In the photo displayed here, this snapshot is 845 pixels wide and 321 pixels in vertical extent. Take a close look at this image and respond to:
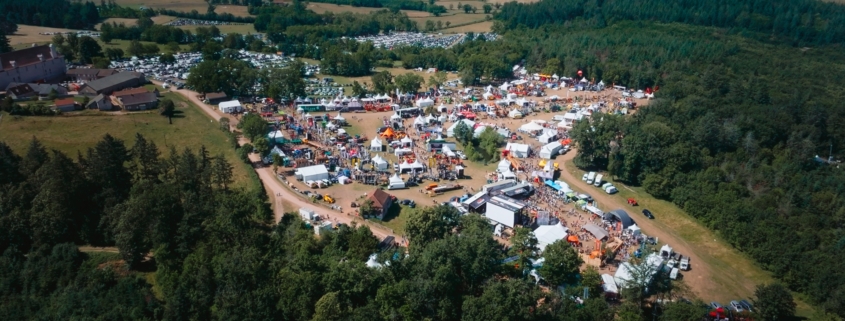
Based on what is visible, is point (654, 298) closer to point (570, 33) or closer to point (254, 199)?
point (254, 199)

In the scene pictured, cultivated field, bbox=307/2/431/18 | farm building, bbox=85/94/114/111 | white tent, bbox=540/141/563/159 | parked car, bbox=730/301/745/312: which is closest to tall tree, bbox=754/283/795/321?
parked car, bbox=730/301/745/312

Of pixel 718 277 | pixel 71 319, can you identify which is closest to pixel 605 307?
pixel 718 277

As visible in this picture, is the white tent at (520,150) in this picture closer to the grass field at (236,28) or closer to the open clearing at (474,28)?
the open clearing at (474,28)

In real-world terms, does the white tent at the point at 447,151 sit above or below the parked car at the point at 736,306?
Answer: above

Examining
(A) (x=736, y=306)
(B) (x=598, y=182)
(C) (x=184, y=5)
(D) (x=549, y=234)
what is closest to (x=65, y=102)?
(D) (x=549, y=234)

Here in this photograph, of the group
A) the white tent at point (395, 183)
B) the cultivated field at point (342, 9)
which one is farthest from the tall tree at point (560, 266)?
the cultivated field at point (342, 9)
